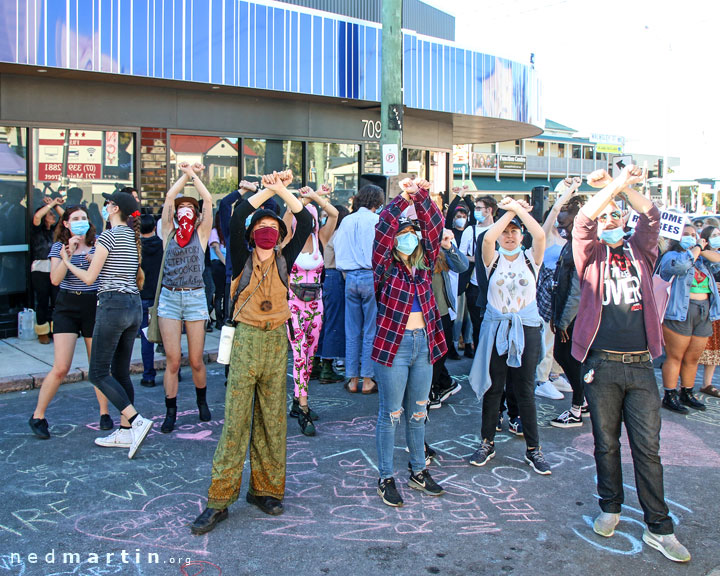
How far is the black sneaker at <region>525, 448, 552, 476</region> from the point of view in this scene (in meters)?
5.06

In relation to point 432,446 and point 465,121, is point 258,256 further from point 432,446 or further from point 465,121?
point 465,121

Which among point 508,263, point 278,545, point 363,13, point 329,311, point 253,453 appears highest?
point 363,13

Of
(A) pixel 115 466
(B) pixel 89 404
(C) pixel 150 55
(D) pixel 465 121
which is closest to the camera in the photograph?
(A) pixel 115 466

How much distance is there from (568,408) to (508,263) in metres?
2.26

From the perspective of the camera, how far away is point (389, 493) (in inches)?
177

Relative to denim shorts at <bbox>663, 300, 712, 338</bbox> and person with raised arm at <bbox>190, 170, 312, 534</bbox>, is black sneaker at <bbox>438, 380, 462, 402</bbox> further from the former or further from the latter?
person with raised arm at <bbox>190, 170, 312, 534</bbox>

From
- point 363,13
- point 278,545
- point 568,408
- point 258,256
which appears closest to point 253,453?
point 278,545

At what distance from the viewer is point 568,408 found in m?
6.88

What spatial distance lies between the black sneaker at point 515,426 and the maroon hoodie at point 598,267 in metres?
1.88

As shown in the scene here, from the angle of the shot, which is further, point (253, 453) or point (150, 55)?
point (150, 55)

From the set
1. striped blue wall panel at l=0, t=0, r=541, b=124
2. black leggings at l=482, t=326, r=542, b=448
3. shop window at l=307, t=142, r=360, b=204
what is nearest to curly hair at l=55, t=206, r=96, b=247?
black leggings at l=482, t=326, r=542, b=448

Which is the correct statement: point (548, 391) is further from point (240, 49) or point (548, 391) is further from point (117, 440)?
point (240, 49)

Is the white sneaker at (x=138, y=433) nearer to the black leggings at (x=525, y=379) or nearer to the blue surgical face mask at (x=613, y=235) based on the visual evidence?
the black leggings at (x=525, y=379)

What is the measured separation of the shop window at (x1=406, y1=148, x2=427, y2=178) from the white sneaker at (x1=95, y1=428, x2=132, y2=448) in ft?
33.4
